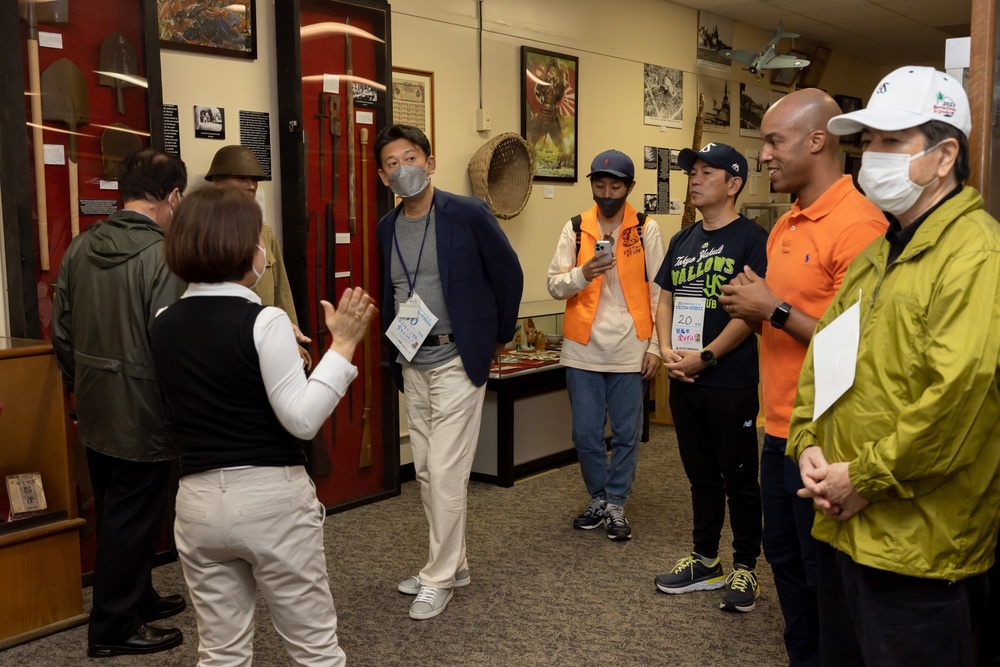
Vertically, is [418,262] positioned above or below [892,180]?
below

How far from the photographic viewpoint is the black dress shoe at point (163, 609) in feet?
10.2

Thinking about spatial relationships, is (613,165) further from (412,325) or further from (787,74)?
(787,74)

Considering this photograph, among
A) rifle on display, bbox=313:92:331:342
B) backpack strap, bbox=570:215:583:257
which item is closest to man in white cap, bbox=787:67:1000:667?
backpack strap, bbox=570:215:583:257

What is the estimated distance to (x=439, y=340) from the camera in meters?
3.16

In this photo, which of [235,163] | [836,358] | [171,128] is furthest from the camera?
[171,128]

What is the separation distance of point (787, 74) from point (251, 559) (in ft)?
27.3

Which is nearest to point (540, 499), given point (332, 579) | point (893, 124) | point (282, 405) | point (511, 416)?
point (511, 416)

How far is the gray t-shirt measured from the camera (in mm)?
3152

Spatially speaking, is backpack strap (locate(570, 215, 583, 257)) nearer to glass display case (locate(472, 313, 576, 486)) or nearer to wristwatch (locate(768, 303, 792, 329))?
glass display case (locate(472, 313, 576, 486))

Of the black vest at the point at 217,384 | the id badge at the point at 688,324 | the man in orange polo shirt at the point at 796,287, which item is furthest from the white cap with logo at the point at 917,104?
the id badge at the point at 688,324

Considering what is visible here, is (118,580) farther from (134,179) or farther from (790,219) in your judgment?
(790,219)

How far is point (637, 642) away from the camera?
291cm

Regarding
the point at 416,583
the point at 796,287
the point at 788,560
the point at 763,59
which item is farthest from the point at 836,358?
the point at 763,59

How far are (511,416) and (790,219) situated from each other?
2.60m
